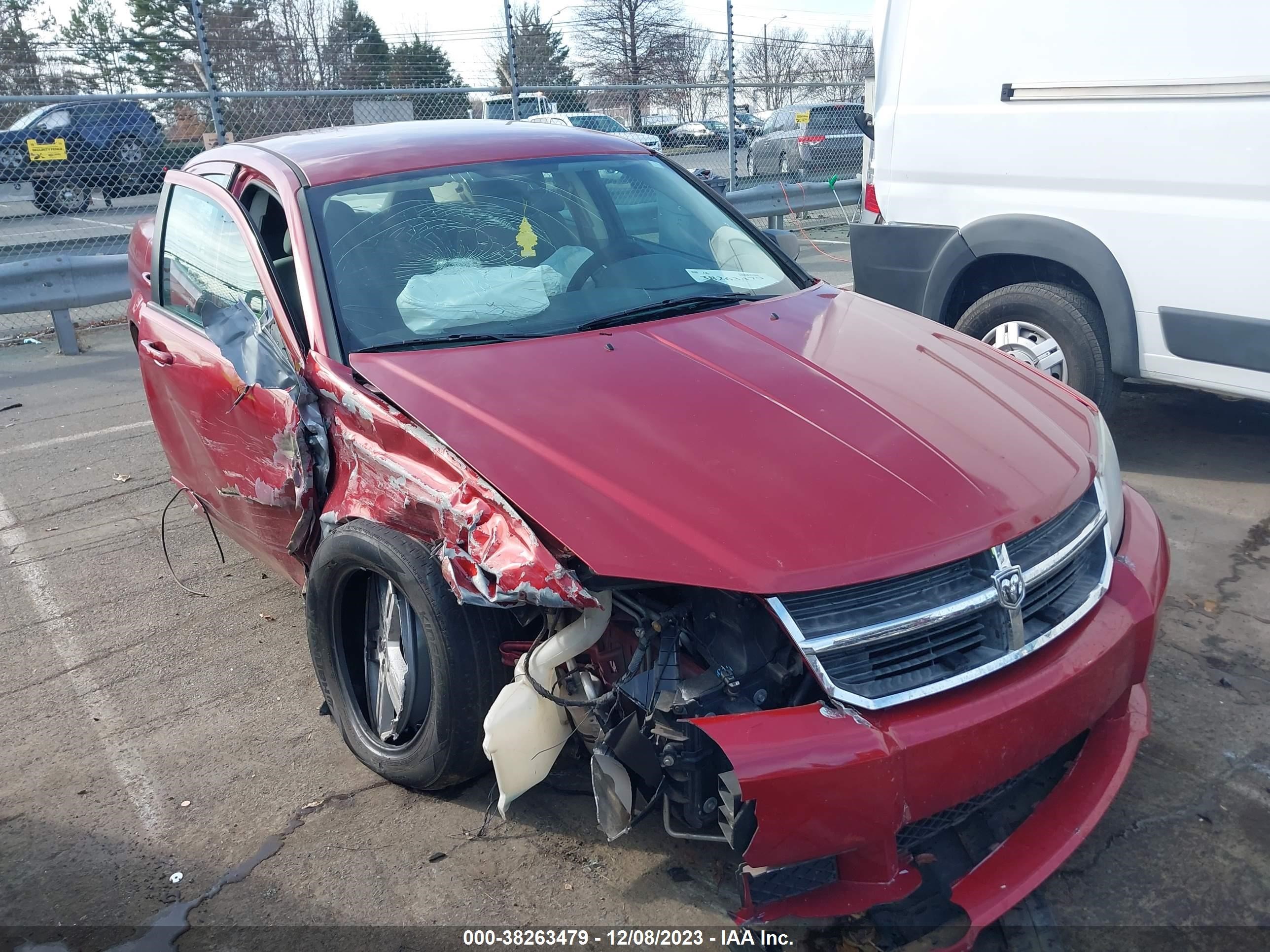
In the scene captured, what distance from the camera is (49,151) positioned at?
353 inches

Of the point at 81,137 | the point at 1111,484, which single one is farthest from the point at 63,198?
the point at 1111,484

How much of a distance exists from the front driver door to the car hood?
43 cm

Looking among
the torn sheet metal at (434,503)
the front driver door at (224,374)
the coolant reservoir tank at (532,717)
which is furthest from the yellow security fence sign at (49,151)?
the coolant reservoir tank at (532,717)

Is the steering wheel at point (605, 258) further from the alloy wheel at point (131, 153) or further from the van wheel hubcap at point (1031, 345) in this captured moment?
the alloy wheel at point (131, 153)

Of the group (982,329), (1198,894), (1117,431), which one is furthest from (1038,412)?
(1117,431)

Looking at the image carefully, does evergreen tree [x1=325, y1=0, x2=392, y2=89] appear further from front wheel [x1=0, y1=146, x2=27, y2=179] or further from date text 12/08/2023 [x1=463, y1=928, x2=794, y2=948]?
date text 12/08/2023 [x1=463, y1=928, x2=794, y2=948]

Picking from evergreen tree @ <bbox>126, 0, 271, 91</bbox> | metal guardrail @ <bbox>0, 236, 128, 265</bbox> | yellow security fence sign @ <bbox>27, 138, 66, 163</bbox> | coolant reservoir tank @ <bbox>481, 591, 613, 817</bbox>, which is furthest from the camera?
evergreen tree @ <bbox>126, 0, 271, 91</bbox>

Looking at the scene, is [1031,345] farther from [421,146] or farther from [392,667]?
[392,667]

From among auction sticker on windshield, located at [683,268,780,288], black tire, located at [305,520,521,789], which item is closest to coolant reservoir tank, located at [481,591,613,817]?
black tire, located at [305,520,521,789]

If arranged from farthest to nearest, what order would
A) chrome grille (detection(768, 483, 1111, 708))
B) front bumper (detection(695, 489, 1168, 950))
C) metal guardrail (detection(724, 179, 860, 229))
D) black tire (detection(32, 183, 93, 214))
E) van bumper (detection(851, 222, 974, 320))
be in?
metal guardrail (detection(724, 179, 860, 229)) → black tire (detection(32, 183, 93, 214)) → van bumper (detection(851, 222, 974, 320)) → chrome grille (detection(768, 483, 1111, 708)) → front bumper (detection(695, 489, 1168, 950))

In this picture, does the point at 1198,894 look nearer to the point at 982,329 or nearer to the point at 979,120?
the point at 982,329

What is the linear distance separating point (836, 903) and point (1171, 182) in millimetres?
3581

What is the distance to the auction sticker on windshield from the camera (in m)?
3.44

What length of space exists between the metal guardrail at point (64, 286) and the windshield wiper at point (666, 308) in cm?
601
